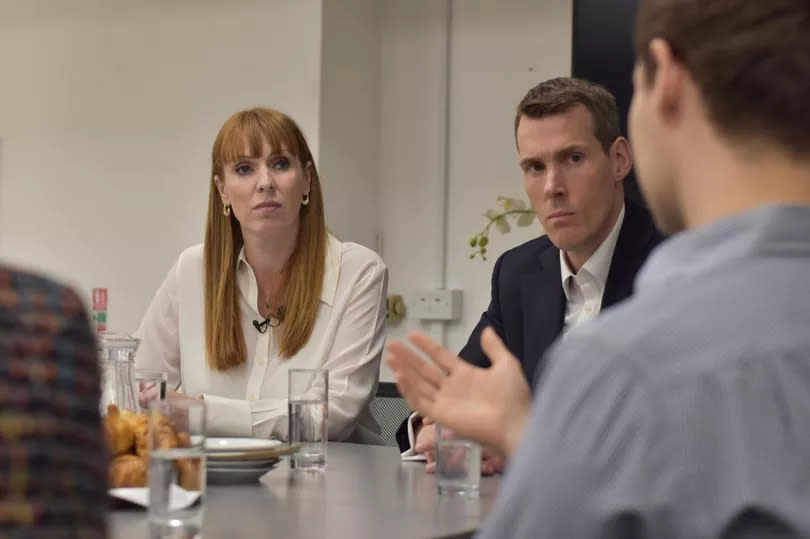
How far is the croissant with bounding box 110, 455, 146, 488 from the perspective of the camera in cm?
183

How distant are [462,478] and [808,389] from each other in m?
1.19

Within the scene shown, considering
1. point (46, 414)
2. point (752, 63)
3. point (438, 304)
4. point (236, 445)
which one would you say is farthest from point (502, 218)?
point (46, 414)

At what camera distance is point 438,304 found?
473 cm

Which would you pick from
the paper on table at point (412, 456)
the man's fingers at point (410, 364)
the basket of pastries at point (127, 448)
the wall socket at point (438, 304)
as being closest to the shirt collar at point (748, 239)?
the man's fingers at point (410, 364)

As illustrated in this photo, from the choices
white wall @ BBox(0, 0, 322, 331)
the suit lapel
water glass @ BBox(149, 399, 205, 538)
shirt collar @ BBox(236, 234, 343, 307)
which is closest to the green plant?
white wall @ BBox(0, 0, 322, 331)

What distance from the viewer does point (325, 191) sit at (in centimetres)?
458

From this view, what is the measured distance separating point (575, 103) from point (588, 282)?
422 millimetres

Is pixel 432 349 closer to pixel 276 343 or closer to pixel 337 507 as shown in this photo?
pixel 337 507

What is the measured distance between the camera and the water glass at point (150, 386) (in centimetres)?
240

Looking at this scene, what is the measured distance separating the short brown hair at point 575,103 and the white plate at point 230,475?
1170mm

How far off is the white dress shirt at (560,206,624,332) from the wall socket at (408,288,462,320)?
1.88 meters

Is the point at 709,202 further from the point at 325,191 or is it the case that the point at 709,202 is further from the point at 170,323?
the point at 325,191

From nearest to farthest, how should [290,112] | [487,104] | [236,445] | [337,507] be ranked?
[337,507] → [236,445] → [290,112] → [487,104]

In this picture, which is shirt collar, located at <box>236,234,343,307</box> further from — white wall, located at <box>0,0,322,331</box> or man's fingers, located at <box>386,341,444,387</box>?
man's fingers, located at <box>386,341,444,387</box>
